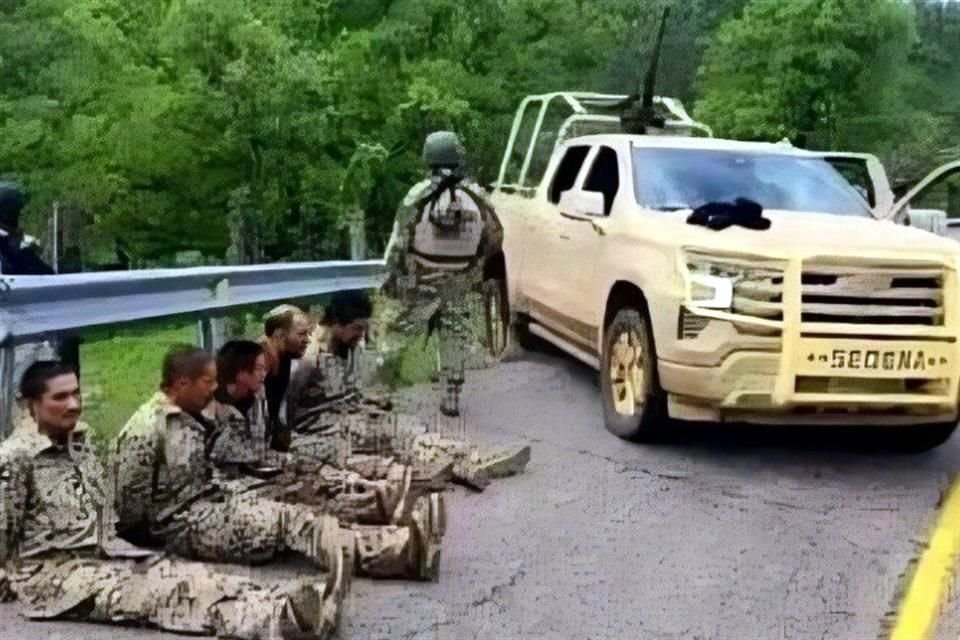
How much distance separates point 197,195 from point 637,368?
103 centimetres

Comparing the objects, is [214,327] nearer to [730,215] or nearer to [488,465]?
[488,465]

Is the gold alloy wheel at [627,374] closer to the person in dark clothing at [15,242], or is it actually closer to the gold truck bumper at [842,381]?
the gold truck bumper at [842,381]

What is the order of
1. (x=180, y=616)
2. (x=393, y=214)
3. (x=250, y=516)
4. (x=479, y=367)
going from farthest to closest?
(x=479, y=367)
(x=393, y=214)
(x=250, y=516)
(x=180, y=616)

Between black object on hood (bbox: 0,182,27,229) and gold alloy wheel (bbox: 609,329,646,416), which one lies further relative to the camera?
gold alloy wheel (bbox: 609,329,646,416)

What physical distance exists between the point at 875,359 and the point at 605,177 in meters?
0.76

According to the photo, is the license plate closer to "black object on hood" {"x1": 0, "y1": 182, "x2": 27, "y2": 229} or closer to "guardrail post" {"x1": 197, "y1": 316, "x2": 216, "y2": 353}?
"guardrail post" {"x1": 197, "y1": 316, "x2": 216, "y2": 353}

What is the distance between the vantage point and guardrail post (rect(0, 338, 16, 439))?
2.51 metres

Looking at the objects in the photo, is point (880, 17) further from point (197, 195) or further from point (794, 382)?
point (197, 195)

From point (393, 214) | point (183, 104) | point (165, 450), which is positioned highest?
point (183, 104)

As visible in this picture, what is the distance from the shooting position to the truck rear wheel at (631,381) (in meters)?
3.03

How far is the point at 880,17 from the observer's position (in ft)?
10.8

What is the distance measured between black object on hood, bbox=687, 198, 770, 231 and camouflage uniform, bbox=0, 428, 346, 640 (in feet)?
3.84

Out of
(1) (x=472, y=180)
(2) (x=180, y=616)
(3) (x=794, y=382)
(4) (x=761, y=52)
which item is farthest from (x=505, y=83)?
(2) (x=180, y=616)

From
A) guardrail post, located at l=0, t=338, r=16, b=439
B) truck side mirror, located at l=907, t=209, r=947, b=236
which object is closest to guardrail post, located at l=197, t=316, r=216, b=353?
guardrail post, located at l=0, t=338, r=16, b=439
